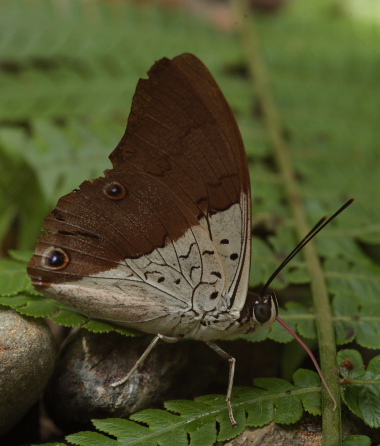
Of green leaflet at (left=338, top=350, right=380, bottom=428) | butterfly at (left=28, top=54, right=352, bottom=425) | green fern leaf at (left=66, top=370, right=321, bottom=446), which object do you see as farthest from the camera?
butterfly at (left=28, top=54, right=352, bottom=425)

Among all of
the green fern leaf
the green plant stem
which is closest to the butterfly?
the green fern leaf

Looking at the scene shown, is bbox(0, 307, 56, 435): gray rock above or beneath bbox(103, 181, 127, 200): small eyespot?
beneath

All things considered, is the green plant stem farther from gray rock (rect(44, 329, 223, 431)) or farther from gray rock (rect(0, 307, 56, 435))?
gray rock (rect(0, 307, 56, 435))

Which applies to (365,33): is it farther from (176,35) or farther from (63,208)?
(63,208)

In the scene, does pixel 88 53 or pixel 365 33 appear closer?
pixel 88 53

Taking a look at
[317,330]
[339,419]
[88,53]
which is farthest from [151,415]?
[88,53]

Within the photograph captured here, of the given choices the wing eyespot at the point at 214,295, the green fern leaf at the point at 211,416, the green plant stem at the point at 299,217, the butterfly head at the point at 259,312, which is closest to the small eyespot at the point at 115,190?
the wing eyespot at the point at 214,295

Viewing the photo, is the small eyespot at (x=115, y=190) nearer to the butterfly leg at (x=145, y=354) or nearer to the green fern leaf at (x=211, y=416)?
the butterfly leg at (x=145, y=354)

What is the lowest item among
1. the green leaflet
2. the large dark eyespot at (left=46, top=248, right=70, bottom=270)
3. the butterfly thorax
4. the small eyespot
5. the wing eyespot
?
the green leaflet
